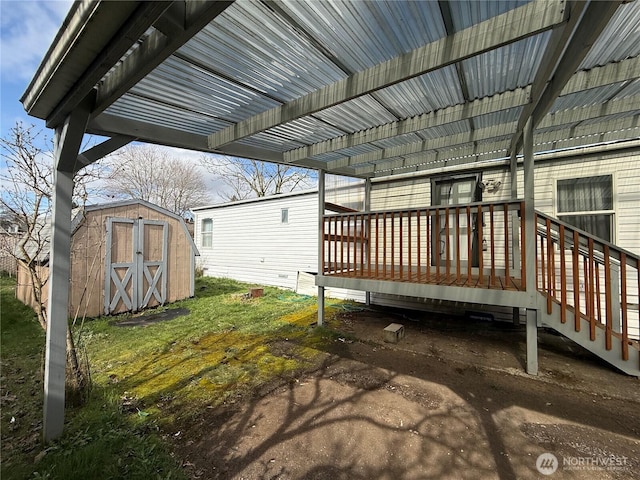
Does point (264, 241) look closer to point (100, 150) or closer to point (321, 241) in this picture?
point (321, 241)

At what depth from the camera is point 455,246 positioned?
4422 mm

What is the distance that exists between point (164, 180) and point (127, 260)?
67.2 feet

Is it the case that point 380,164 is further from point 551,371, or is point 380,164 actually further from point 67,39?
point 67,39

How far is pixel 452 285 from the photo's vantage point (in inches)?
150

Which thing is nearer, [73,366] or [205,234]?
[73,366]

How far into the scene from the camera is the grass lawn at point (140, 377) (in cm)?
210

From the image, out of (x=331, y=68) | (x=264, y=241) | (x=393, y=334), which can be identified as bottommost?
(x=393, y=334)

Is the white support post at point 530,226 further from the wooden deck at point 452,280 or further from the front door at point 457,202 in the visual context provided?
the front door at point 457,202

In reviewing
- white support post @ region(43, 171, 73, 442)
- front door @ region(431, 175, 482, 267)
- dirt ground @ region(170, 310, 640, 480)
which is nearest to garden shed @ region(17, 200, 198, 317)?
white support post @ region(43, 171, 73, 442)

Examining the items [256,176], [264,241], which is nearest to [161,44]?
[264,241]

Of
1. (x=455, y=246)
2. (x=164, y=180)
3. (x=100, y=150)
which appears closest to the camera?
(x=100, y=150)

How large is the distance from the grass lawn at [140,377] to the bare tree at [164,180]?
18.3 m

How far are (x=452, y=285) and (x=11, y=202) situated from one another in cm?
502

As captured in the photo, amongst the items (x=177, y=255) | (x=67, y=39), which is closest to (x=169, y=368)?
(x=67, y=39)
